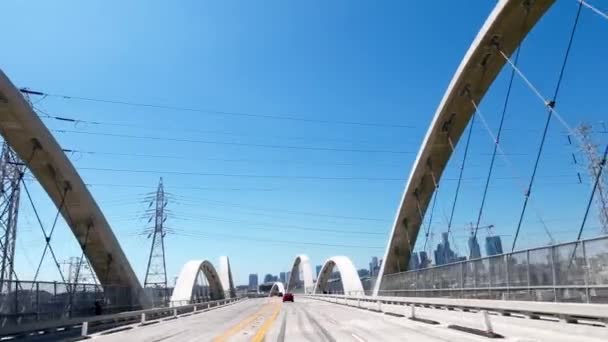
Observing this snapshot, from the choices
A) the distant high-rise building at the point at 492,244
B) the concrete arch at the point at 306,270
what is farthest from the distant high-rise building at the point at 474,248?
the concrete arch at the point at 306,270

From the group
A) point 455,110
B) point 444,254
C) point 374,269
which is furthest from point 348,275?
point 455,110

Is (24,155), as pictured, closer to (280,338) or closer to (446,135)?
(280,338)

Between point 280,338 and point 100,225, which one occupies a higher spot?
point 100,225

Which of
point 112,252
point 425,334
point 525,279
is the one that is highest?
point 112,252

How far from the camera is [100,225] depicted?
35.8 metres

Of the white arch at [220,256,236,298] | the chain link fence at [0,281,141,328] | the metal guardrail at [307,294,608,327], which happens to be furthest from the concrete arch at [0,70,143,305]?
the white arch at [220,256,236,298]

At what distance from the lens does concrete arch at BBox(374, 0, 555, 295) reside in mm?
25953

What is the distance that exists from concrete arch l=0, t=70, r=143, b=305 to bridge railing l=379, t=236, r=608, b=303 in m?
22.9

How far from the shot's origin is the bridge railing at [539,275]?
13.7m

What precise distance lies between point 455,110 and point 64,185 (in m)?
25.8

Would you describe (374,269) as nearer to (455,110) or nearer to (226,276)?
(455,110)

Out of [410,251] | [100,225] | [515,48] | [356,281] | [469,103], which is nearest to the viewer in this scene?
[515,48]

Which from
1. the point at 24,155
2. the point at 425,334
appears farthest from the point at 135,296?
the point at 425,334

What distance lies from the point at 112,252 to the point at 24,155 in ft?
36.4
